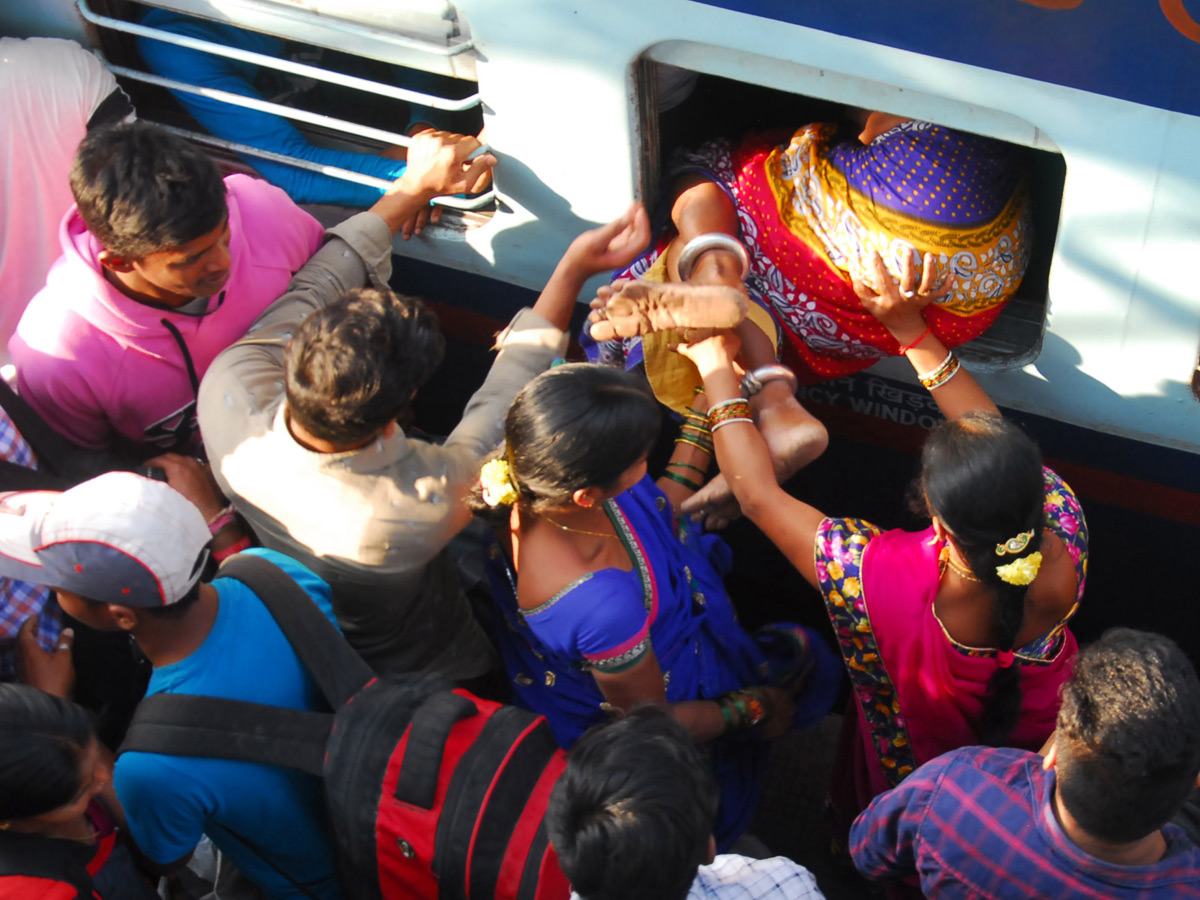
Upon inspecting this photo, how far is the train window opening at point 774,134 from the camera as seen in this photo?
230cm

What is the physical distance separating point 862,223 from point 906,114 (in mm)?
288

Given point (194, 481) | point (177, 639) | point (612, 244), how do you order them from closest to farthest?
point (177, 639), point (194, 481), point (612, 244)

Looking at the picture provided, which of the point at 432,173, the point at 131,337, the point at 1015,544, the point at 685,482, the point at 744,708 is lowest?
the point at 744,708

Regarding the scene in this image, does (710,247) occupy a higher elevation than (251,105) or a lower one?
lower

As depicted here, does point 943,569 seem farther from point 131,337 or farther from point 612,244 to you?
point 131,337

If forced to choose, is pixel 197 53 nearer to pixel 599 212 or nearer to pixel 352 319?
pixel 599 212

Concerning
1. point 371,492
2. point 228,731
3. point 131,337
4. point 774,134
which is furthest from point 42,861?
point 774,134

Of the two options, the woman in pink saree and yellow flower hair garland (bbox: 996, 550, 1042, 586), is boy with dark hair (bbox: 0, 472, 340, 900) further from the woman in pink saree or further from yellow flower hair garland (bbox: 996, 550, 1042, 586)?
yellow flower hair garland (bbox: 996, 550, 1042, 586)

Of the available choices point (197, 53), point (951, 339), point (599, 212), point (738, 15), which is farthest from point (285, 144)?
point (951, 339)

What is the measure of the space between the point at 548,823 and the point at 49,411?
1478 mm

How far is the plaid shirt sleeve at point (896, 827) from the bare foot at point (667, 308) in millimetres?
947

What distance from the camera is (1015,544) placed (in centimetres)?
162

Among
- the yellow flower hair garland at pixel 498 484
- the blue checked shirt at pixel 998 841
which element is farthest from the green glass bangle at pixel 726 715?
the yellow flower hair garland at pixel 498 484

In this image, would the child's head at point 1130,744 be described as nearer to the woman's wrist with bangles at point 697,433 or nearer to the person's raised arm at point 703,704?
the person's raised arm at point 703,704
